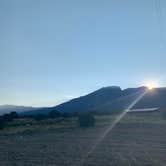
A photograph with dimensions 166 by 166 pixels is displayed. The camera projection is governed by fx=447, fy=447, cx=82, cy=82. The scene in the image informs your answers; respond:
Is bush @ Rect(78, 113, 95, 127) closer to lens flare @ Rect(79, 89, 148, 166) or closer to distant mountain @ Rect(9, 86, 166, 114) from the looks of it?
lens flare @ Rect(79, 89, 148, 166)

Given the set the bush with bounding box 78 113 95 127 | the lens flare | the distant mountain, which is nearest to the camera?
the lens flare

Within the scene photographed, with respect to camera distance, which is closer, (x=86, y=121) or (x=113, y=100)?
(x=86, y=121)

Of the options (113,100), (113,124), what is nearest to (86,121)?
(113,124)

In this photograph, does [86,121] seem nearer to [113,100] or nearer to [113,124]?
[113,124]

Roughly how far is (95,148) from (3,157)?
16.5 feet

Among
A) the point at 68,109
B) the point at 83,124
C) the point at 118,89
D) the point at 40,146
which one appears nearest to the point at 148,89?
the point at 118,89

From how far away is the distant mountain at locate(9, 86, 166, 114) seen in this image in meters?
115

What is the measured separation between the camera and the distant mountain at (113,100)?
115m

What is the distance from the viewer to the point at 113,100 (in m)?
128

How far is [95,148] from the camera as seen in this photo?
77.6 ft

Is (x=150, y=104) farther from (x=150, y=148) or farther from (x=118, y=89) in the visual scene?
(x=150, y=148)

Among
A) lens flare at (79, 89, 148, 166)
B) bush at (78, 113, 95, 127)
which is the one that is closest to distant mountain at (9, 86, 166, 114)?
lens flare at (79, 89, 148, 166)

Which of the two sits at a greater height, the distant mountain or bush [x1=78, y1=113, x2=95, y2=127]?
the distant mountain

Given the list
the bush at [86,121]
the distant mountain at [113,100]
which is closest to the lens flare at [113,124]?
the distant mountain at [113,100]
